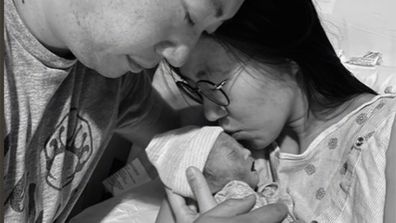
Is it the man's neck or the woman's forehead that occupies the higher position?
the man's neck

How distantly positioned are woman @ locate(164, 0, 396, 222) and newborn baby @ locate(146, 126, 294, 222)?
1.6 inches

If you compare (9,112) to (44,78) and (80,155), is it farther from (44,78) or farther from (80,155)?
(80,155)

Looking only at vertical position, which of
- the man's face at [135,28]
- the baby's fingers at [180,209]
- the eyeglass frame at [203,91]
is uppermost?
the man's face at [135,28]

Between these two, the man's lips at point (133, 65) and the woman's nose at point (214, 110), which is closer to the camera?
the man's lips at point (133, 65)

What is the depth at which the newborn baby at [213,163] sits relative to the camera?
A: 3.89ft

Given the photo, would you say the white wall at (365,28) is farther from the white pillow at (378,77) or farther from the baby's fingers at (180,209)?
the baby's fingers at (180,209)

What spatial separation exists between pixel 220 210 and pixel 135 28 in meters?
0.41

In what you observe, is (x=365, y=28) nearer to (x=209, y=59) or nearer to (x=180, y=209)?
(x=209, y=59)

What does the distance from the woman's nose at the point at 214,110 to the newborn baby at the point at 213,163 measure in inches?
1.3

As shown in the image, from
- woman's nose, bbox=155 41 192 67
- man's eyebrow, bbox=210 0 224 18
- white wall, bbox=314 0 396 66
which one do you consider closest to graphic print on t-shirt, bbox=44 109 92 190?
woman's nose, bbox=155 41 192 67

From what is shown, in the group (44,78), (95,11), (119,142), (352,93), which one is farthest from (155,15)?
(119,142)

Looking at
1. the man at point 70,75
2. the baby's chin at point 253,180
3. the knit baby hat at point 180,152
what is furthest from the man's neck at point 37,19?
the baby's chin at point 253,180

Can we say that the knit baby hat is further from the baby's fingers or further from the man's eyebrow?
the man's eyebrow

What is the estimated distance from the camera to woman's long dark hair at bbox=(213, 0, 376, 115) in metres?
1.13
